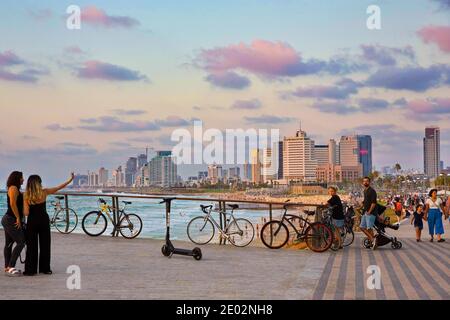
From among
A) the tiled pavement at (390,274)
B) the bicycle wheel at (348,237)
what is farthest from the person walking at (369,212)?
the bicycle wheel at (348,237)

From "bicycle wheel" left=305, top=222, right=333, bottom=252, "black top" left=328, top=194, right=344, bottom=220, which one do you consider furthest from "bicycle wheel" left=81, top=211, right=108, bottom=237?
"black top" left=328, top=194, right=344, bottom=220

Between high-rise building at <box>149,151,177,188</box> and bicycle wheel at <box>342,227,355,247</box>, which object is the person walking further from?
high-rise building at <box>149,151,177,188</box>

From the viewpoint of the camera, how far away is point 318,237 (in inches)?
606

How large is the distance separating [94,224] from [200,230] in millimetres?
3850

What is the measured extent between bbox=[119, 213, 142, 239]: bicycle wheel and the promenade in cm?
149

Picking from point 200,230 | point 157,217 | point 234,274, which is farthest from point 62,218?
point 234,274

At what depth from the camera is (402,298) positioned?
8.93m

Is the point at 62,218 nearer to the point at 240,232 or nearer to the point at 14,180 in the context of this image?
the point at 240,232

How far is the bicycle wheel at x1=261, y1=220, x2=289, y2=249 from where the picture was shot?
15.8 metres

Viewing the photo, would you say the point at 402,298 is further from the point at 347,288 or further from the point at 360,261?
the point at 360,261

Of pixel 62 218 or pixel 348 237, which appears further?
pixel 62 218

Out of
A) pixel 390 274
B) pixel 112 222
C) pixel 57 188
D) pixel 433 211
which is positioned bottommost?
pixel 390 274
